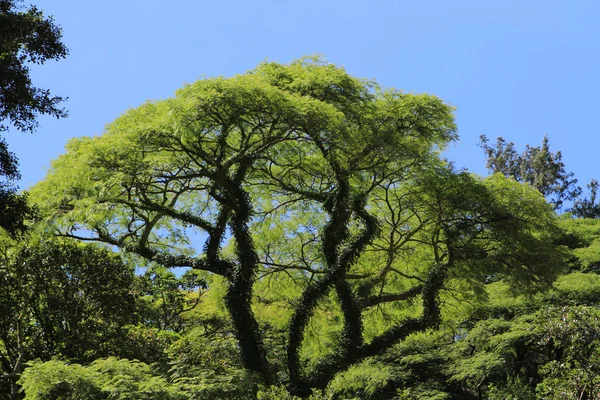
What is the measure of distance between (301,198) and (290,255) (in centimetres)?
136

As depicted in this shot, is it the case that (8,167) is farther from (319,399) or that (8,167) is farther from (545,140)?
(545,140)

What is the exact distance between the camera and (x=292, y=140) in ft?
39.2

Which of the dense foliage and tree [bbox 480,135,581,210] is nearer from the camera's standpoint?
the dense foliage

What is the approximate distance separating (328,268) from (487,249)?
303cm

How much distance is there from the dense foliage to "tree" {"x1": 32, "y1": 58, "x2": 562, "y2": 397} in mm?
36

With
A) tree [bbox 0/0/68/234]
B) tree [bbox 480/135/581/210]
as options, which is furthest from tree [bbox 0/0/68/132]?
tree [bbox 480/135/581/210]

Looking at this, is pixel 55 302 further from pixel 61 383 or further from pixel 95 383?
pixel 95 383

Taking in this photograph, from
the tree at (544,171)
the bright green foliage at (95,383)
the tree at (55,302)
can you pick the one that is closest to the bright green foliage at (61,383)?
the bright green foliage at (95,383)

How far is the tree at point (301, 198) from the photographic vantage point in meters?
10.6

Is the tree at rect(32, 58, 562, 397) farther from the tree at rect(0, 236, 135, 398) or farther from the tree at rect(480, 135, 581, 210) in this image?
the tree at rect(480, 135, 581, 210)

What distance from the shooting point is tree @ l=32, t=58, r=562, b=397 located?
10.6m

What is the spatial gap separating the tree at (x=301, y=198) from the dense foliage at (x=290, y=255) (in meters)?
0.04

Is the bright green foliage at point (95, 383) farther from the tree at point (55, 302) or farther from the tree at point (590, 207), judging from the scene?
the tree at point (590, 207)

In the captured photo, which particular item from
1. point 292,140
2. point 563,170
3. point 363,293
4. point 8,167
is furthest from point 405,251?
point 563,170
